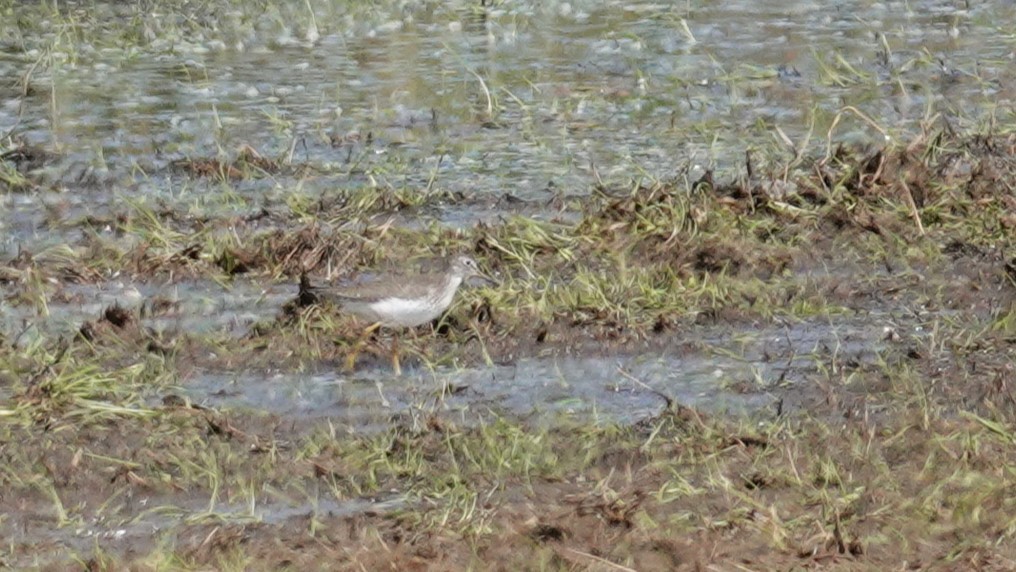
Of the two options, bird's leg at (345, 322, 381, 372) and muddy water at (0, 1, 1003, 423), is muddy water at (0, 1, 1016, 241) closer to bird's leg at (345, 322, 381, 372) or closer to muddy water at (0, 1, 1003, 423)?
muddy water at (0, 1, 1003, 423)

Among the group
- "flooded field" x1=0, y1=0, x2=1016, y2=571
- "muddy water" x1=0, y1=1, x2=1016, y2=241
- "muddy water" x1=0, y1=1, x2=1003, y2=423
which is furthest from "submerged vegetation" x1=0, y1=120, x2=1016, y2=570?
"muddy water" x1=0, y1=1, x2=1016, y2=241

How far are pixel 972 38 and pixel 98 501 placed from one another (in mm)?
8856

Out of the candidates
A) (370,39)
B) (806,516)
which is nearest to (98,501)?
(806,516)

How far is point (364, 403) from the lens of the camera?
817 centimetres

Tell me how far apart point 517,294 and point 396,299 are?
0.68 metres

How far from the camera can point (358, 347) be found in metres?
8.69

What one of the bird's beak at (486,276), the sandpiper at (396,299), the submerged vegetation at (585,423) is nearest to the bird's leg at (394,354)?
the sandpiper at (396,299)

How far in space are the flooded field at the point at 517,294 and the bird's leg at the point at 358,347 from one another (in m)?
0.02

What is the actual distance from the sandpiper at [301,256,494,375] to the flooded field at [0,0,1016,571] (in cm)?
7

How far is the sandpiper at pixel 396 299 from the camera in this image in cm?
867

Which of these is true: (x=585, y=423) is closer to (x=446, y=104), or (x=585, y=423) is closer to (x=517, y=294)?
(x=517, y=294)

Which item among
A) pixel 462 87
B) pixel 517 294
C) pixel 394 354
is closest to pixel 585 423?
pixel 394 354

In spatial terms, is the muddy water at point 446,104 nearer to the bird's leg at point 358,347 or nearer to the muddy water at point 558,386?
the muddy water at point 558,386

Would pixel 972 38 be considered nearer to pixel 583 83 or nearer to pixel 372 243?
pixel 583 83
